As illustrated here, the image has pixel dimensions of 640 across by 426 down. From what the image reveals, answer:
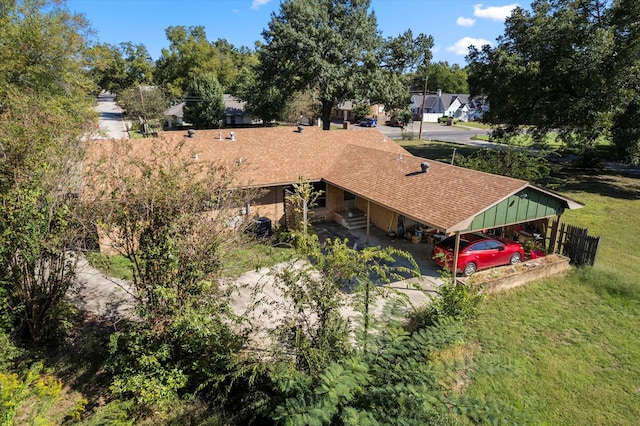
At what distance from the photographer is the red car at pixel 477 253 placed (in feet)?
44.2

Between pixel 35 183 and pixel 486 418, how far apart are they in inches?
357

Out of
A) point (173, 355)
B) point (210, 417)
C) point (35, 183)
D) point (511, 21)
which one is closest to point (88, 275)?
point (35, 183)

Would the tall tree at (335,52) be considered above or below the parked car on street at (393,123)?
above

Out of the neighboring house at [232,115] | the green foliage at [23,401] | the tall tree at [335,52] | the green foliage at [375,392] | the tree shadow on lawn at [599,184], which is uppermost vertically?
the tall tree at [335,52]

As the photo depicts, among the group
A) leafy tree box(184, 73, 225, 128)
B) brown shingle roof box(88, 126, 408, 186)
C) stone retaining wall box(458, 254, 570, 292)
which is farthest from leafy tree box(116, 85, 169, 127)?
stone retaining wall box(458, 254, 570, 292)

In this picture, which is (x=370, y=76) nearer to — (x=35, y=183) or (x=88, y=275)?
(x=88, y=275)

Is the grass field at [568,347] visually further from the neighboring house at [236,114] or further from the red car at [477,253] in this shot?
the neighboring house at [236,114]

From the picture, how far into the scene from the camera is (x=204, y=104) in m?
45.8

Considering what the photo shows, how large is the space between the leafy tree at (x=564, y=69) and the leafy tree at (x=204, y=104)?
30006 millimetres

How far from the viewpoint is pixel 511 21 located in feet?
96.4

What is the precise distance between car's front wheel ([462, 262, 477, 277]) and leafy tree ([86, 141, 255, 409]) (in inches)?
362

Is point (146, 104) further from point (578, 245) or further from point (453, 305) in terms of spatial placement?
point (578, 245)

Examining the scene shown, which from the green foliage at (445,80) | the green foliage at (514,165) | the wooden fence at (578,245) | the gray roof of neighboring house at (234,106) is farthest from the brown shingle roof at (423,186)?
the green foliage at (445,80)

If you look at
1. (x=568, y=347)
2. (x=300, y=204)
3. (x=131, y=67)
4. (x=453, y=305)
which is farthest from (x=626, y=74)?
(x=131, y=67)
